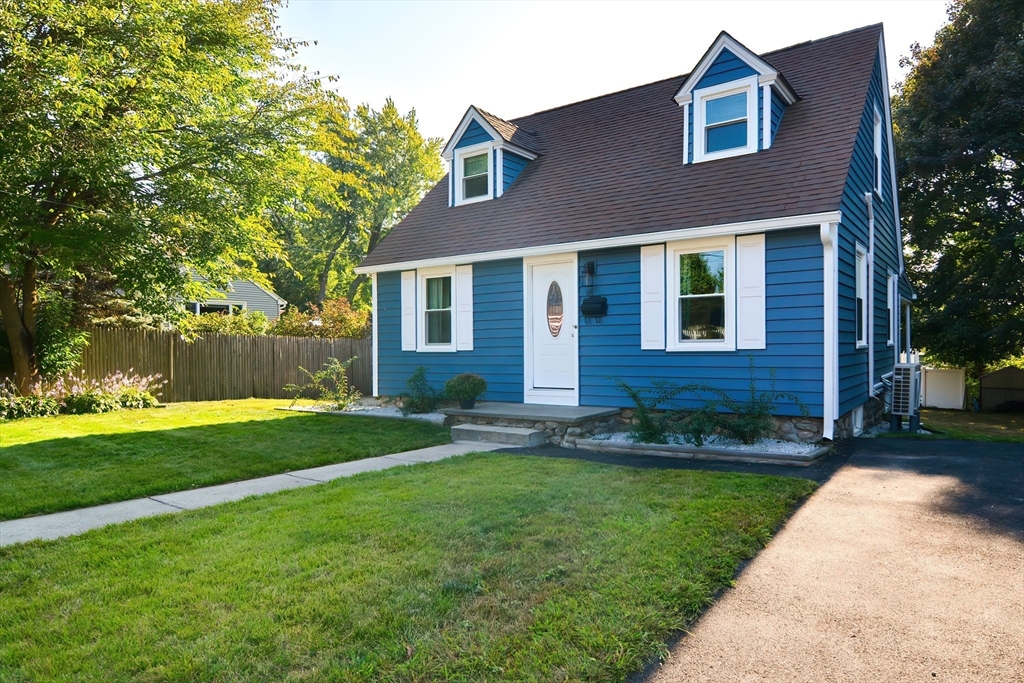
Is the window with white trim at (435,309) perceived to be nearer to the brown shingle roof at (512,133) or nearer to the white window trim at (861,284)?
the brown shingle roof at (512,133)

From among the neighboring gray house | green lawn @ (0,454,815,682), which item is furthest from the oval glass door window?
the neighboring gray house

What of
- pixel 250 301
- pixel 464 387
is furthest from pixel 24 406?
pixel 250 301

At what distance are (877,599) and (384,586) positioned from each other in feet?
8.70

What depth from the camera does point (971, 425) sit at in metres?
13.1

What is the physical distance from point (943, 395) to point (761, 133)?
13.3 meters

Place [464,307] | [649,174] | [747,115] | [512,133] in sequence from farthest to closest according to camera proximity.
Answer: [512,133] → [464,307] → [649,174] → [747,115]

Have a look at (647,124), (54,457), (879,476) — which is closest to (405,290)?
(647,124)

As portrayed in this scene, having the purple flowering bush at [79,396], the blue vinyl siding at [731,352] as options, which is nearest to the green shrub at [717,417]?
the blue vinyl siding at [731,352]

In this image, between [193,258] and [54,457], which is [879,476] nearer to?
[54,457]

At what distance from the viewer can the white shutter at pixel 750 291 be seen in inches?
318

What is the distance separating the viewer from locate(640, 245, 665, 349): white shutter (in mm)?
8875

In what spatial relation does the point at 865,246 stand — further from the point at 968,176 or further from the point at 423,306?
the point at 968,176

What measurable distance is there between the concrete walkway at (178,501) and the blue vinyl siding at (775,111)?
672cm

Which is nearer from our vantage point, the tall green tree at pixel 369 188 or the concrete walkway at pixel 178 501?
the concrete walkway at pixel 178 501
